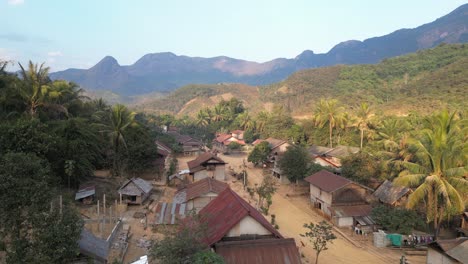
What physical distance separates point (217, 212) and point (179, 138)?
165ft

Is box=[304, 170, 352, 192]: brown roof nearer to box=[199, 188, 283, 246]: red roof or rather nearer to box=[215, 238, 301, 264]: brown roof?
box=[199, 188, 283, 246]: red roof

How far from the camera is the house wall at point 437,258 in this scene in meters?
15.7

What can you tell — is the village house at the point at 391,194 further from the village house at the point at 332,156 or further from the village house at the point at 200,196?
the village house at the point at 200,196

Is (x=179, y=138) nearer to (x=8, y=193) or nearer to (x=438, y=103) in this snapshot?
(x=438, y=103)

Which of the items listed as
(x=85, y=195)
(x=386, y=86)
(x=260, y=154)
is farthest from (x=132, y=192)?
(x=386, y=86)

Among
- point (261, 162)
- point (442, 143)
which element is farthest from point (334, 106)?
point (442, 143)

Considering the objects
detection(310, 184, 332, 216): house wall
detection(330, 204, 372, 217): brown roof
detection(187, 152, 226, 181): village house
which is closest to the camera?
detection(330, 204, 372, 217): brown roof

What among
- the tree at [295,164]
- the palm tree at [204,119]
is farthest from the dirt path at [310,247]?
the palm tree at [204,119]

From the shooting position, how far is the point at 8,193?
1127cm

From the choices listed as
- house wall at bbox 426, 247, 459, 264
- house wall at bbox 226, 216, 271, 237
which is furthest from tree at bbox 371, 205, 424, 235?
house wall at bbox 226, 216, 271, 237

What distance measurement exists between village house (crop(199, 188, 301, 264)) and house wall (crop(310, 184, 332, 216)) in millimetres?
11281

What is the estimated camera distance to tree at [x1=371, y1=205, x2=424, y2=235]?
830 inches

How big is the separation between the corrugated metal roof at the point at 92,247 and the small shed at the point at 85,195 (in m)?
12.3

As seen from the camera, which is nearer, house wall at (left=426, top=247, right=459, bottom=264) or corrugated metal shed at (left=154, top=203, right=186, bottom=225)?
house wall at (left=426, top=247, right=459, bottom=264)
